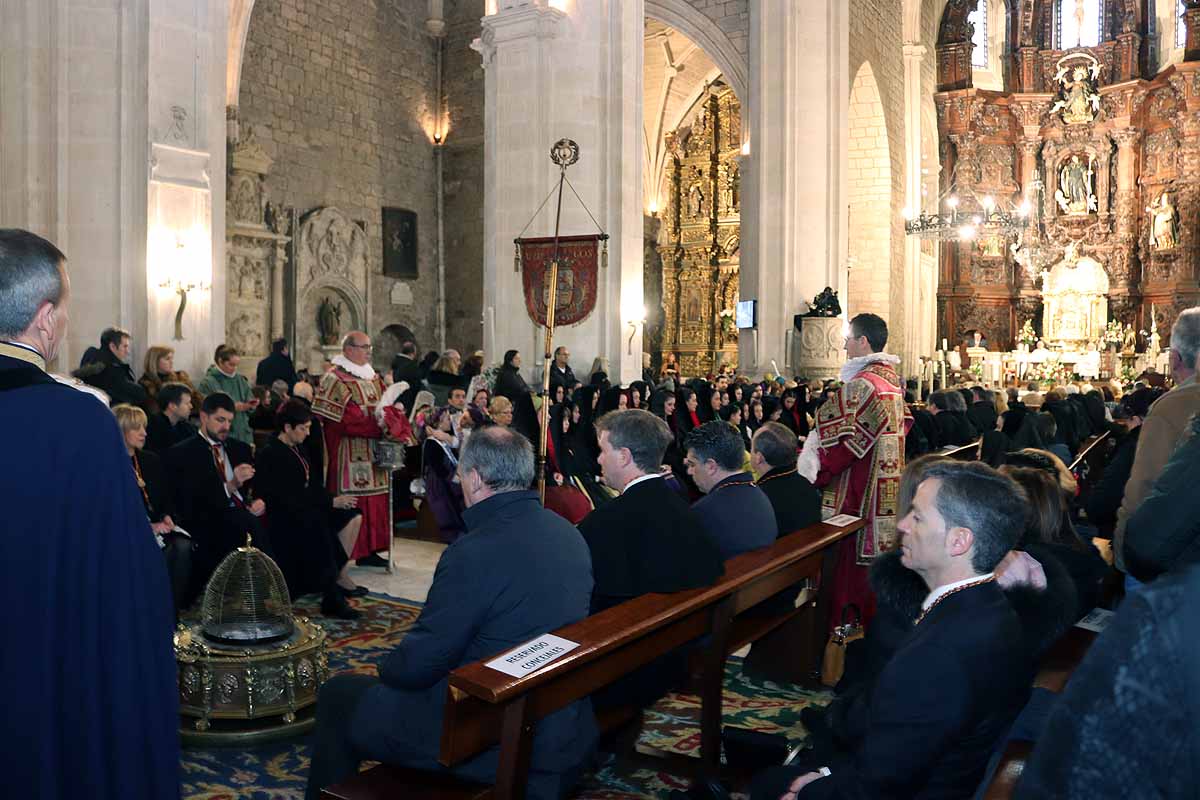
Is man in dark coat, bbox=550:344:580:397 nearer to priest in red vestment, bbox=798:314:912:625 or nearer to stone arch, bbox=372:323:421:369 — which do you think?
priest in red vestment, bbox=798:314:912:625

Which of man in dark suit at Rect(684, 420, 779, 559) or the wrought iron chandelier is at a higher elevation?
the wrought iron chandelier

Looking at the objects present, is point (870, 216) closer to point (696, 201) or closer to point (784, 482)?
point (696, 201)

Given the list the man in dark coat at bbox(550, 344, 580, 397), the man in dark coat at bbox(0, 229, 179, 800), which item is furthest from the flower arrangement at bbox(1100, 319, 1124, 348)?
the man in dark coat at bbox(0, 229, 179, 800)

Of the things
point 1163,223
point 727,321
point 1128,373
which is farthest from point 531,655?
point 1163,223

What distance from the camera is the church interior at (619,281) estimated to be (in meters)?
3.94

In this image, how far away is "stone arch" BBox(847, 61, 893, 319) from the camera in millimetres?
24219

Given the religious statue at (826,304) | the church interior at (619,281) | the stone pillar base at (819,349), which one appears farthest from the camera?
the religious statue at (826,304)

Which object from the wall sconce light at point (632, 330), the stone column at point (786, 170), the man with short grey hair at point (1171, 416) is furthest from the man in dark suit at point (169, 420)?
the stone column at point (786, 170)

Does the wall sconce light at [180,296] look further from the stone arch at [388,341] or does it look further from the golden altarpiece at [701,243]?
the golden altarpiece at [701,243]

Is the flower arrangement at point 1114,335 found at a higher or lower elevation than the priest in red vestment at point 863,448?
higher

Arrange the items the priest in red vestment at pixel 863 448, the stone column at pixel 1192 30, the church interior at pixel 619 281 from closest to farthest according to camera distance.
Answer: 1. the church interior at pixel 619 281
2. the priest in red vestment at pixel 863 448
3. the stone column at pixel 1192 30

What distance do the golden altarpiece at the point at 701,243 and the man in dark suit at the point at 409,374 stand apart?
1494 centimetres

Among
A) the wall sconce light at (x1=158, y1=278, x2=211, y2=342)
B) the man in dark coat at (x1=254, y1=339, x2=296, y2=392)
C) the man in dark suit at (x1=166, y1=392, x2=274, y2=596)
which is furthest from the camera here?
the man in dark coat at (x1=254, y1=339, x2=296, y2=392)

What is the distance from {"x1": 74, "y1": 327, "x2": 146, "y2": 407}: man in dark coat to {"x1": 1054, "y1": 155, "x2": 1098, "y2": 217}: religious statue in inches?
1146
